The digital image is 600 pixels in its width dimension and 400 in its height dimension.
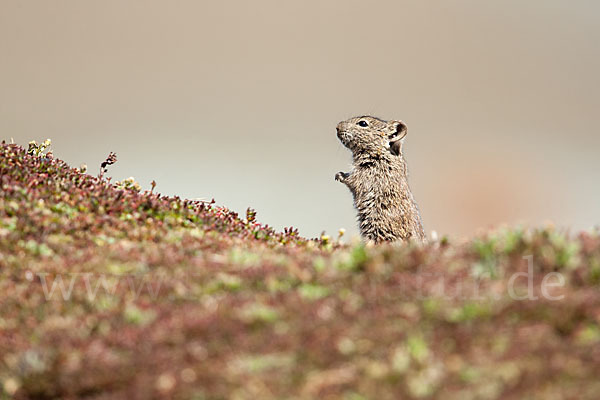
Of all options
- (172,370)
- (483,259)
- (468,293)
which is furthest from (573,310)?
(172,370)

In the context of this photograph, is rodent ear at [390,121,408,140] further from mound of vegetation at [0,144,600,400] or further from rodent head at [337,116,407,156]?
mound of vegetation at [0,144,600,400]

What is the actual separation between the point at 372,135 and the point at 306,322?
11.8m

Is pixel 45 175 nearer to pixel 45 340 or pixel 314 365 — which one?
pixel 45 340

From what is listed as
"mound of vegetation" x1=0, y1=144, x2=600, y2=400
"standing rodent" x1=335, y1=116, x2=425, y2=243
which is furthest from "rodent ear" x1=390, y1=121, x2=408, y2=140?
"mound of vegetation" x1=0, y1=144, x2=600, y2=400

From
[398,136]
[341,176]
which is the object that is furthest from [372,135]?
[341,176]

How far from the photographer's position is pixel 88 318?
7676mm

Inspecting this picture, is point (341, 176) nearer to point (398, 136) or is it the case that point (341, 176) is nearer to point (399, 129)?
point (398, 136)

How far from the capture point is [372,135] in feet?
59.8

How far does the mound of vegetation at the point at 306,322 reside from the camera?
6086 mm

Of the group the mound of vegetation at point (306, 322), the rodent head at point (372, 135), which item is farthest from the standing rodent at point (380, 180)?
the mound of vegetation at point (306, 322)

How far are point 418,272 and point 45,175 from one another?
823cm

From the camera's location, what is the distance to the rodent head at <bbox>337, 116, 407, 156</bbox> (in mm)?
18047

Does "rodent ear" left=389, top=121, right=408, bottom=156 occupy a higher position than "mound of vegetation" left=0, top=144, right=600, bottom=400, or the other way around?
"rodent ear" left=389, top=121, right=408, bottom=156

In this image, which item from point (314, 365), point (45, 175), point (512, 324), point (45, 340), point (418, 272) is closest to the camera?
point (314, 365)
